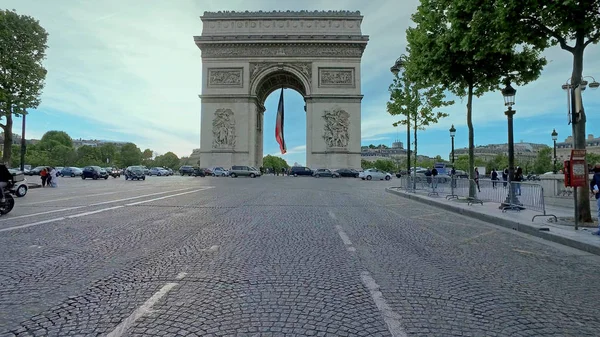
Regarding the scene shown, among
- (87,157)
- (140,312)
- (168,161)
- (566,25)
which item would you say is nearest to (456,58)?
(566,25)

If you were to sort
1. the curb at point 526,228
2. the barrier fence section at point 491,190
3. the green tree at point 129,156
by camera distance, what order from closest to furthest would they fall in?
the curb at point 526,228 → the barrier fence section at point 491,190 → the green tree at point 129,156

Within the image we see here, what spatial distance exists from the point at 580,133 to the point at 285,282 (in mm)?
8230

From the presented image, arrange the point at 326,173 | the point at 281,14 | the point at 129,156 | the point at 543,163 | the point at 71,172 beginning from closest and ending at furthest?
the point at 326,173 → the point at 281,14 → the point at 71,172 → the point at 543,163 → the point at 129,156

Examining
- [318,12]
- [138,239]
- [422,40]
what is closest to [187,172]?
[318,12]

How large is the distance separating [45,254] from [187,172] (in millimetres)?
57667

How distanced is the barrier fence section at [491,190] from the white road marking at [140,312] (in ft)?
28.1

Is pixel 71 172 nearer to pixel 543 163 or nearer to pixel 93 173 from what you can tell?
pixel 93 173

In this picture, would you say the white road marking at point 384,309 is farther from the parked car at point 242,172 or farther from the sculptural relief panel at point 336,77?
the sculptural relief panel at point 336,77

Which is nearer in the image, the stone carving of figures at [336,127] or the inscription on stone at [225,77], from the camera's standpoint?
the stone carving of figures at [336,127]

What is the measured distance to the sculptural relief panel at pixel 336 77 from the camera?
4897cm

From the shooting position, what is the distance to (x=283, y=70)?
50438 mm

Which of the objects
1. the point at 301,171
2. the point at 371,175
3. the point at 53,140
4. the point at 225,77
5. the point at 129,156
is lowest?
the point at 371,175

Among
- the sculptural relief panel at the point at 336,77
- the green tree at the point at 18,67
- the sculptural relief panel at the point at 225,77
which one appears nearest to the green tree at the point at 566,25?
the green tree at the point at 18,67

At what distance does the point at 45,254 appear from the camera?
5.31m
